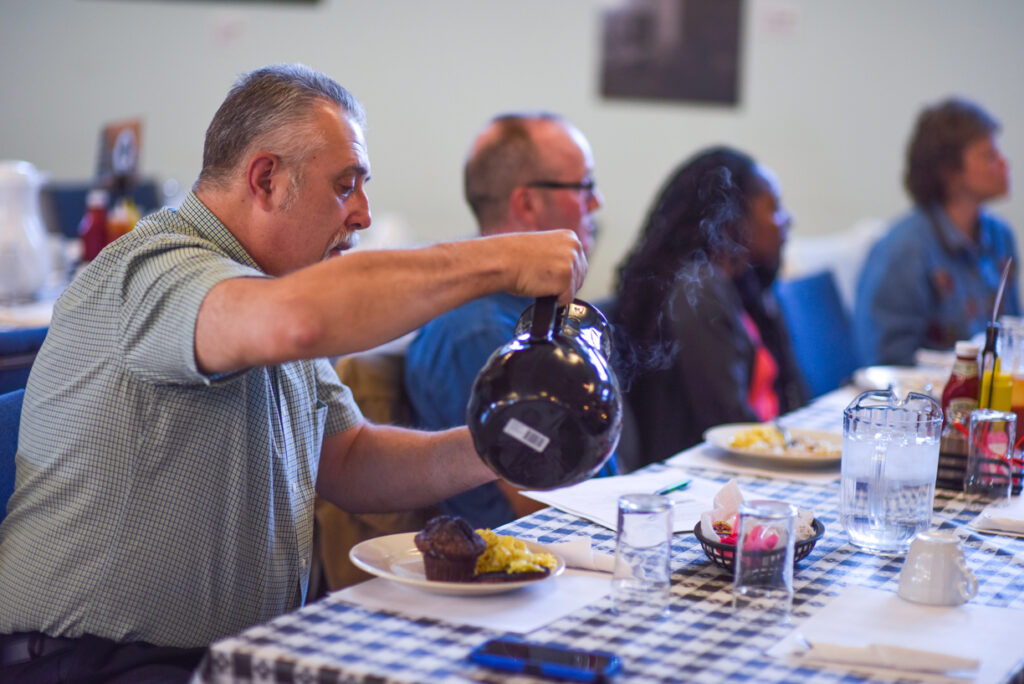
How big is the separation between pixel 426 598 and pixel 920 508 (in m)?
0.67

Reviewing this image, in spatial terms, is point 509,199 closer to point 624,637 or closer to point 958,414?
point 958,414

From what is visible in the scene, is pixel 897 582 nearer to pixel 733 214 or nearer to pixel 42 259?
pixel 733 214

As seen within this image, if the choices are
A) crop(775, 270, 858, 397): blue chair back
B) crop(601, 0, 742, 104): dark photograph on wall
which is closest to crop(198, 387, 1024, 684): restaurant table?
crop(775, 270, 858, 397): blue chair back

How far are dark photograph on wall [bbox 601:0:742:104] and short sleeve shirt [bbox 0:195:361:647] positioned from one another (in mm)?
4316

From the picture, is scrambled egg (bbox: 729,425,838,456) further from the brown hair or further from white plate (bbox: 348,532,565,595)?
the brown hair

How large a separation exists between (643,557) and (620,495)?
0.32 meters

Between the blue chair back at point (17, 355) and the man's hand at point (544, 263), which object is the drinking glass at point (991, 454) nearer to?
the man's hand at point (544, 263)

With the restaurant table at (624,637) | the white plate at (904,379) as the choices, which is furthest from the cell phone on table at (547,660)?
the white plate at (904,379)

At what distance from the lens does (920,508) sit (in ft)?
4.66

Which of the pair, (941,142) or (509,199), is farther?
(941,142)

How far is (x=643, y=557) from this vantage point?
117cm

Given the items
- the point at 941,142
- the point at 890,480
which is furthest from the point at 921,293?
the point at 890,480

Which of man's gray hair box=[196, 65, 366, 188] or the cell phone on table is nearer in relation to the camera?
the cell phone on table

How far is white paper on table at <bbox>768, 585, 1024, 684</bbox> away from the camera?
1.05 m
